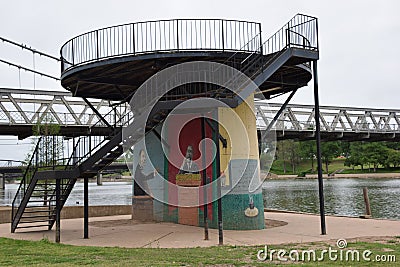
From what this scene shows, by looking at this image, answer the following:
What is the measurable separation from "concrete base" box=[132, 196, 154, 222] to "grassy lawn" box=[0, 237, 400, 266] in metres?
9.78

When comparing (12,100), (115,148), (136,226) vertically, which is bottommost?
(136,226)

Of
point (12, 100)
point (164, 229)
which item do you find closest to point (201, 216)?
point (164, 229)

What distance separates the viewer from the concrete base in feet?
81.6

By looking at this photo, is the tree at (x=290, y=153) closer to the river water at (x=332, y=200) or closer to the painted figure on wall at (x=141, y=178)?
the river water at (x=332, y=200)

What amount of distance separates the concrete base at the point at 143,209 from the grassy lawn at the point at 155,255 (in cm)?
978

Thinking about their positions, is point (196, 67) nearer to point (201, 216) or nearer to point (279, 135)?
point (201, 216)

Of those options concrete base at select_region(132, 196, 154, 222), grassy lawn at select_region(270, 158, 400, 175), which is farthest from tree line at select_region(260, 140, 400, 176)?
concrete base at select_region(132, 196, 154, 222)

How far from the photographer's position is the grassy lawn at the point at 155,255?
438 inches

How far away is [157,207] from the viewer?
24469mm

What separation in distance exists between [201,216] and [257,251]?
876 centimetres

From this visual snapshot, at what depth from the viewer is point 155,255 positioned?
12609mm

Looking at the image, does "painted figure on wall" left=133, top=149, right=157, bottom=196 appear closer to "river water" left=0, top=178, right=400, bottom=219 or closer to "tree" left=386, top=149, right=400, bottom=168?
"river water" left=0, top=178, right=400, bottom=219

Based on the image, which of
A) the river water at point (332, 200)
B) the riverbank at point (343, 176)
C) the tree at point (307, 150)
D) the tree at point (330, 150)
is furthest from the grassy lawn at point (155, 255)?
the tree at point (330, 150)

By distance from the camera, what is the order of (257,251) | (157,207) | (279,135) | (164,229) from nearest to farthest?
(257,251), (164,229), (157,207), (279,135)
